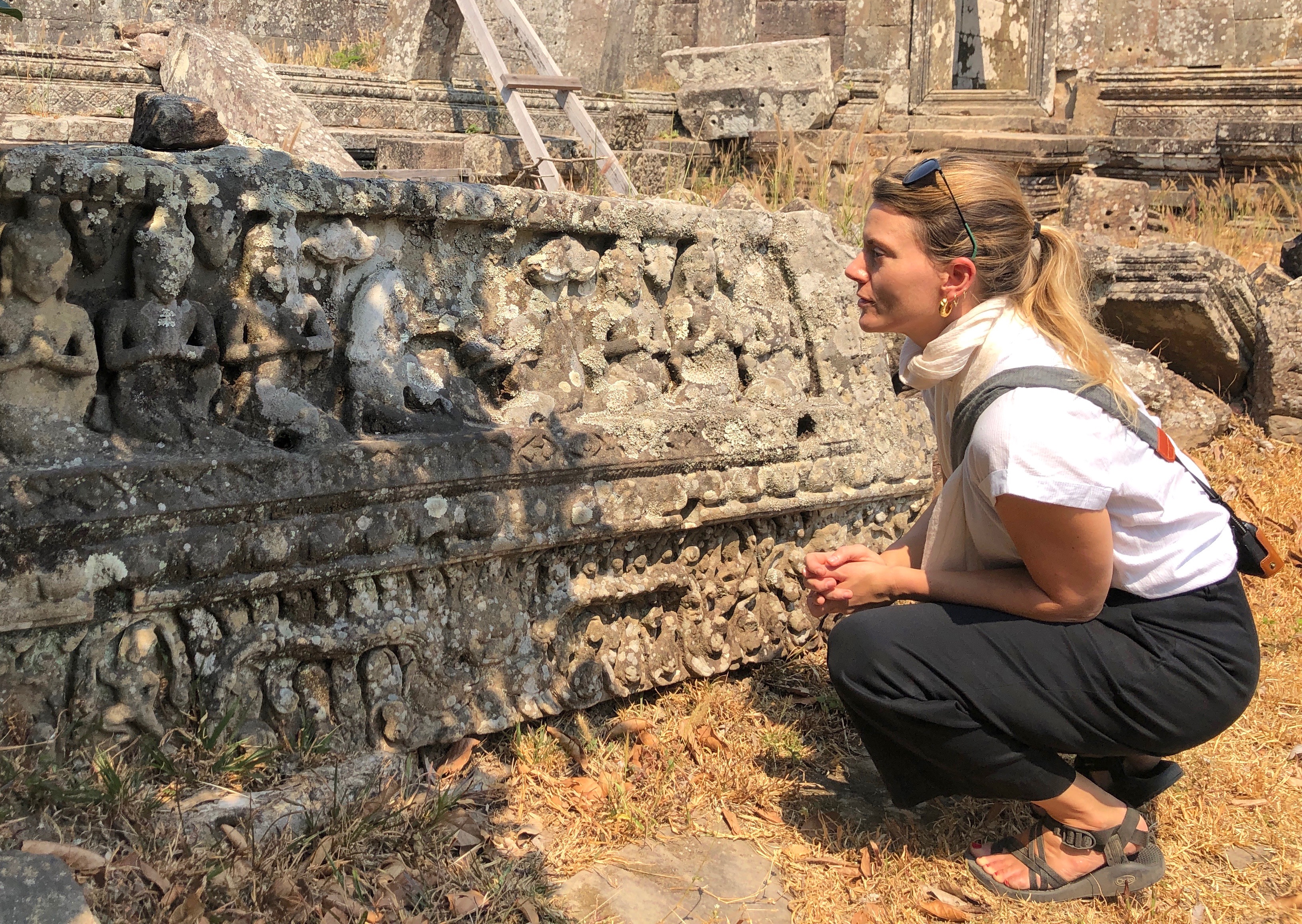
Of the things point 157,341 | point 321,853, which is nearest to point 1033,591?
point 321,853

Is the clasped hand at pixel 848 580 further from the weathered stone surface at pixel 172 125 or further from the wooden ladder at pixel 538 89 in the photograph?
the wooden ladder at pixel 538 89

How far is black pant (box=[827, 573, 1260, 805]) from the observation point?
7.56ft

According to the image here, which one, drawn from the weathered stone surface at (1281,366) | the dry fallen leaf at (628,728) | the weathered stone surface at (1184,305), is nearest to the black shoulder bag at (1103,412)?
the dry fallen leaf at (628,728)

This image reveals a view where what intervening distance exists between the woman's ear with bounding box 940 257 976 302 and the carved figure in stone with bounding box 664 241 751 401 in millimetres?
1084

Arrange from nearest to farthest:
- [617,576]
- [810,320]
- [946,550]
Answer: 1. [946,550]
2. [617,576]
3. [810,320]

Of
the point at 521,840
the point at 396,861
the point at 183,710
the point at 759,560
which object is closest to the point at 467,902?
the point at 396,861

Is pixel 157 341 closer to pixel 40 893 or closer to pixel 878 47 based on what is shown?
pixel 40 893

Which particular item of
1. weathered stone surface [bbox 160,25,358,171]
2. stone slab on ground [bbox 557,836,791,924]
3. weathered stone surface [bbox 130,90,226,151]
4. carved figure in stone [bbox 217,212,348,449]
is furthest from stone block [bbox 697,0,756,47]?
stone slab on ground [bbox 557,836,791,924]

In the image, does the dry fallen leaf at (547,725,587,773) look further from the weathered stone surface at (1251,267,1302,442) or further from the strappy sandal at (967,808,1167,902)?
the weathered stone surface at (1251,267,1302,442)

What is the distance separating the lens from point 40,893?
67.5 inches

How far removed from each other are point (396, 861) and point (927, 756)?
1132mm

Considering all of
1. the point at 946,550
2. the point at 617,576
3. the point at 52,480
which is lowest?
the point at 617,576

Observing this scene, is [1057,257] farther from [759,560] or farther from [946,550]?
[759,560]

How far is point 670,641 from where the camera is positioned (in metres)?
3.17
